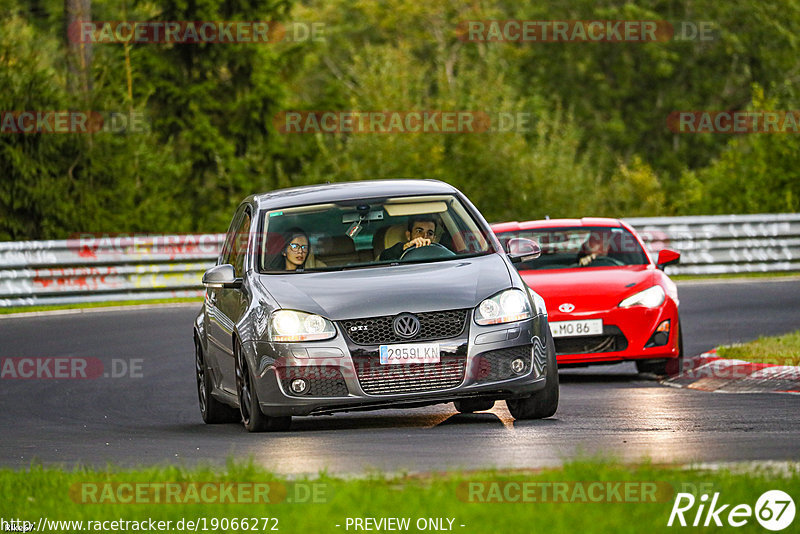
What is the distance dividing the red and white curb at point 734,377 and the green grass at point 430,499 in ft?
20.1

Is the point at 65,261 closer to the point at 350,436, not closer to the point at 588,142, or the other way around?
the point at 350,436

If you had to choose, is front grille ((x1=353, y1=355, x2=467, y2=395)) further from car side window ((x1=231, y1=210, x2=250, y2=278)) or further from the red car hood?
the red car hood

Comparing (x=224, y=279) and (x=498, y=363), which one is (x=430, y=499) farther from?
(x=224, y=279)

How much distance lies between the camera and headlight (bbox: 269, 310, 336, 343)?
10.3 meters

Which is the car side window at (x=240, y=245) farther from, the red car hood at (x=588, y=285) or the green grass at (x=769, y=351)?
the green grass at (x=769, y=351)

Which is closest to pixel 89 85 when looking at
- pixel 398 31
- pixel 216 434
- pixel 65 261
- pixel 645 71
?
pixel 65 261

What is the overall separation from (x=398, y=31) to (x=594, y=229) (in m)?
53.0

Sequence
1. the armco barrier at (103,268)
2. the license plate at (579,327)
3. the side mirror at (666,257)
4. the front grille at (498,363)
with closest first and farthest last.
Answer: the front grille at (498,363), the license plate at (579,327), the side mirror at (666,257), the armco barrier at (103,268)

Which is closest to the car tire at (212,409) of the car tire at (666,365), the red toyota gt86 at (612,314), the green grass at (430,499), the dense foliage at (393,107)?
the red toyota gt86 at (612,314)

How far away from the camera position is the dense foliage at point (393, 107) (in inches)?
1314

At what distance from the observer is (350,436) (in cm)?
1038

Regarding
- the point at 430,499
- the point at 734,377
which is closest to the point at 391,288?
the point at 430,499

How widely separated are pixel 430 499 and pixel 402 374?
3211 millimetres

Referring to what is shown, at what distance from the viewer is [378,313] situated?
10.2m
